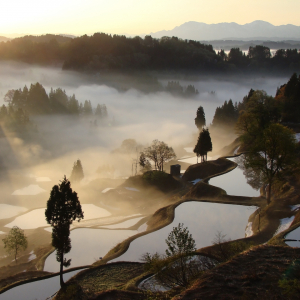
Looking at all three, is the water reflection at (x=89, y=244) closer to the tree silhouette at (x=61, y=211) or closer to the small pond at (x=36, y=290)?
the small pond at (x=36, y=290)

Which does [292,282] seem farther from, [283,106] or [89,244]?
[283,106]

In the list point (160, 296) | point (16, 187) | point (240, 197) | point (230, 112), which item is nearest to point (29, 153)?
point (16, 187)

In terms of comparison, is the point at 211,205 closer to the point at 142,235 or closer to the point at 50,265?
the point at 142,235

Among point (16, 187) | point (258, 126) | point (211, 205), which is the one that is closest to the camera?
point (211, 205)

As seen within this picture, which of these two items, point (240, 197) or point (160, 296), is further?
point (240, 197)

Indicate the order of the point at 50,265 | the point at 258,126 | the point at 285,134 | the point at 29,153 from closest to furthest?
the point at 50,265, the point at 285,134, the point at 258,126, the point at 29,153

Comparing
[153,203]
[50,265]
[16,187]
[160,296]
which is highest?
[160,296]

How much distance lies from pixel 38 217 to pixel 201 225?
163 feet

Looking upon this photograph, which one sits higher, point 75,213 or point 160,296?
point 75,213

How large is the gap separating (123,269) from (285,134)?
28.2m

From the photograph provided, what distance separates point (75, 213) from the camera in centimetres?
2861

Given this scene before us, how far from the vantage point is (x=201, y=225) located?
37094mm

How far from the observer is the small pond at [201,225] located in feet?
109

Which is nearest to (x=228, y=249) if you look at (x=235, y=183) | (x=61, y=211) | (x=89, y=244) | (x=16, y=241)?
(x=61, y=211)
